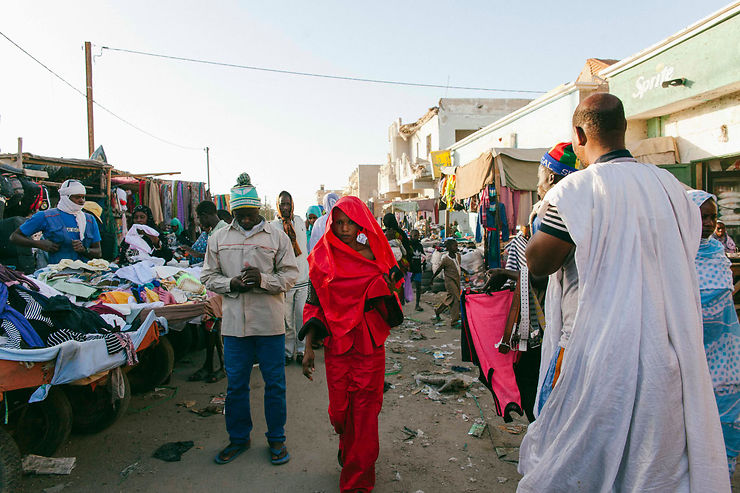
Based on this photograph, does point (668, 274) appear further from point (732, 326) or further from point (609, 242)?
point (732, 326)

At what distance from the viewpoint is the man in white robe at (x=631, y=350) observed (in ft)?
4.53

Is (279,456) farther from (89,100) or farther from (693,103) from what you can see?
(89,100)

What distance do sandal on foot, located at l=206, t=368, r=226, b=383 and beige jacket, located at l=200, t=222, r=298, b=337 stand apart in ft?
6.86

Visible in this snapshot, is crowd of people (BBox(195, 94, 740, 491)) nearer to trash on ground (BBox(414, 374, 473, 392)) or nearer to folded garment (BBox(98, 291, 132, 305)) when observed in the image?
trash on ground (BBox(414, 374, 473, 392))

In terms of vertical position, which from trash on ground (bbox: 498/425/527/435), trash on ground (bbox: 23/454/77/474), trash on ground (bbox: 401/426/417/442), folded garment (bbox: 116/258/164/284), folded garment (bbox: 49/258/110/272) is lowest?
trash on ground (bbox: 401/426/417/442)

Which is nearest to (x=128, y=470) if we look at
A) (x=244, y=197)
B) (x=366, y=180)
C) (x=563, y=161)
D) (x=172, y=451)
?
(x=172, y=451)

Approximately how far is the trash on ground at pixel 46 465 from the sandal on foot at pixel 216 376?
75.1 inches

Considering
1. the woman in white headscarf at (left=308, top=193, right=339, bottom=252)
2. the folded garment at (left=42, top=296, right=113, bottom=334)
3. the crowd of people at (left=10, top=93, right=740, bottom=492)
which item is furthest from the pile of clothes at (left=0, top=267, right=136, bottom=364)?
the woman in white headscarf at (left=308, top=193, right=339, bottom=252)

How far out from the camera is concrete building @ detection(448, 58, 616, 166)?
11.8 m

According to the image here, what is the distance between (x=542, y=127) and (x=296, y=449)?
1236cm

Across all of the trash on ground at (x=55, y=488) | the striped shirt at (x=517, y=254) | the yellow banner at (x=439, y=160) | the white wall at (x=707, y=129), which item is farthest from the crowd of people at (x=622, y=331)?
the yellow banner at (x=439, y=160)

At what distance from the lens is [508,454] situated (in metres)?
3.62

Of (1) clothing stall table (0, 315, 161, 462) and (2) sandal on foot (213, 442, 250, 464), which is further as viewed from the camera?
(2) sandal on foot (213, 442, 250, 464)

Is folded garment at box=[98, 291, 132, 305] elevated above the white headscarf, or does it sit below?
below
